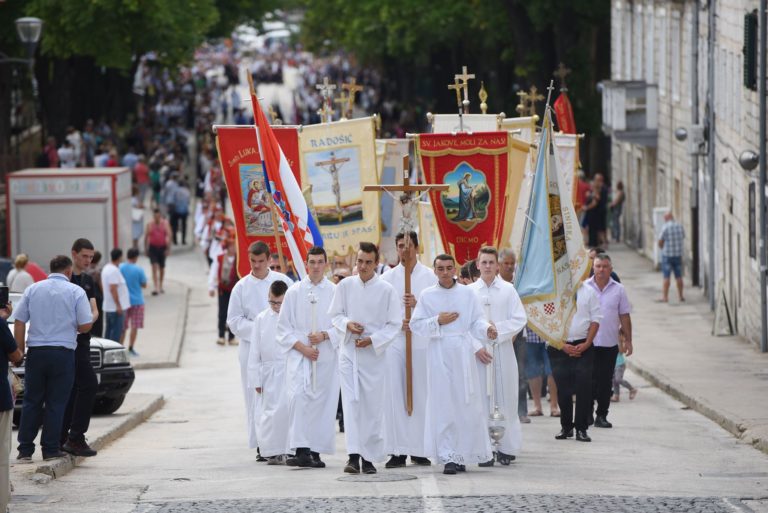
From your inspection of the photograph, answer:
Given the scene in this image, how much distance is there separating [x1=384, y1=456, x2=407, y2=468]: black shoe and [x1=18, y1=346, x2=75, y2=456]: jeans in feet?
8.72

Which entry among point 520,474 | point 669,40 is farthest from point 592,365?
point 669,40

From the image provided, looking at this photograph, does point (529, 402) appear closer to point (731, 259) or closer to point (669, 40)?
point (731, 259)

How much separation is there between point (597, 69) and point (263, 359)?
43.0 m

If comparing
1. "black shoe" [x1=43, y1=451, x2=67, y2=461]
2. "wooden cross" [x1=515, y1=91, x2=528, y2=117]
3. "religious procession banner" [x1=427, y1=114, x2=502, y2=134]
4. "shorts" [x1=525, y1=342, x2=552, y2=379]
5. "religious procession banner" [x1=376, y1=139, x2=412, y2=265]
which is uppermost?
"wooden cross" [x1=515, y1=91, x2=528, y2=117]

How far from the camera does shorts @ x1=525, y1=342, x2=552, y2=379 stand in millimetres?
19531

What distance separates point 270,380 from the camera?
16.0m

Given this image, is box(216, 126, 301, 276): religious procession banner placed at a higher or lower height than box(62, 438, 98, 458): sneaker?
higher

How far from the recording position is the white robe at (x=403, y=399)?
1522 cm

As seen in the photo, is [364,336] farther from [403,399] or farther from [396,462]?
[396,462]

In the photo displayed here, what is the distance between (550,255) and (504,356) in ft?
6.99

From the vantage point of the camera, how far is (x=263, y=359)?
1608 centimetres

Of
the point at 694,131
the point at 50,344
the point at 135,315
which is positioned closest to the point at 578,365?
the point at 50,344

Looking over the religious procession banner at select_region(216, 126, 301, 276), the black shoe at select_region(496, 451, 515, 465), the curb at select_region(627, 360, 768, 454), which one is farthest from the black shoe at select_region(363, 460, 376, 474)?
the religious procession banner at select_region(216, 126, 301, 276)

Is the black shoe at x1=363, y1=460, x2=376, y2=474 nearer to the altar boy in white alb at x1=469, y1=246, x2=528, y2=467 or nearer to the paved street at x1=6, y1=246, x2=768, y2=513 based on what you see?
the paved street at x1=6, y1=246, x2=768, y2=513
